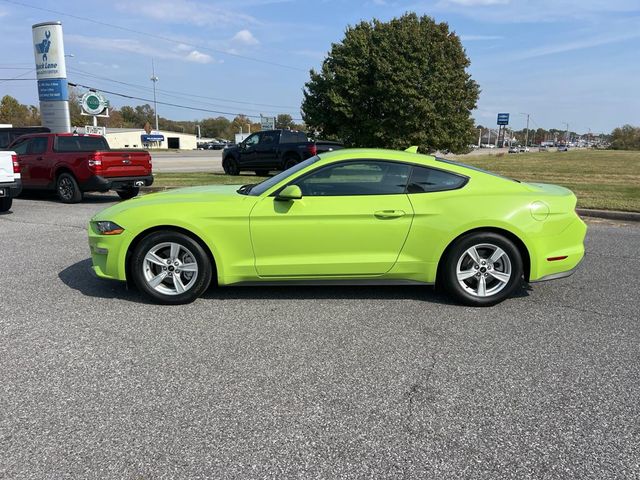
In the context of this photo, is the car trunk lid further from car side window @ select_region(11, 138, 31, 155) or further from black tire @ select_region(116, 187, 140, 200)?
→ car side window @ select_region(11, 138, 31, 155)

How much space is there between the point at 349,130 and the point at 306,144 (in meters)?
8.21

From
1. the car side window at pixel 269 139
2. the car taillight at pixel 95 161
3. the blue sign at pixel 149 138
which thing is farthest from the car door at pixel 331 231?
the blue sign at pixel 149 138

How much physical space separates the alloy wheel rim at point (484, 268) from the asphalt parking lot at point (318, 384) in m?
0.23

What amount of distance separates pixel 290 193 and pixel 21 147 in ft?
35.8

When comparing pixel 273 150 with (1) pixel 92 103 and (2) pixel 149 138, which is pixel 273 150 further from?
(2) pixel 149 138

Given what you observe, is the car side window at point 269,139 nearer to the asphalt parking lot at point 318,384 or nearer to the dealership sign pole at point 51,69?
the dealership sign pole at point 51,69

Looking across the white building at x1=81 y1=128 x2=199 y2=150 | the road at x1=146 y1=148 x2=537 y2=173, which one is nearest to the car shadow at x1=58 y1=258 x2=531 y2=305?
the road at x1=146 y1=148 x2=537 y2=173

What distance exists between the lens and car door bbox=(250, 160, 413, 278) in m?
4.53

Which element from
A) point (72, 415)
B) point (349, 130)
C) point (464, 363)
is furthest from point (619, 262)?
point (349, 130)

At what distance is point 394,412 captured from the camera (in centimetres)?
289

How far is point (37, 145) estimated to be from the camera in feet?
40.0

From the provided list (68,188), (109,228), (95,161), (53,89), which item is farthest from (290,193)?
(53,89)

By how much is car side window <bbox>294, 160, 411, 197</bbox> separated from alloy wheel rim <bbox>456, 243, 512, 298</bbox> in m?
0.89

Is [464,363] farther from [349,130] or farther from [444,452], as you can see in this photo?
[349,130]
